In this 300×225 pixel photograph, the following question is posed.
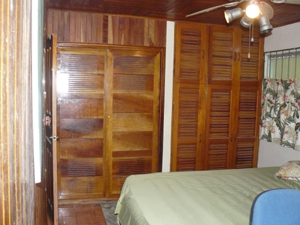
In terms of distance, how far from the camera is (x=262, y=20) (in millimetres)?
2305

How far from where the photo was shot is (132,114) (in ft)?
12.7

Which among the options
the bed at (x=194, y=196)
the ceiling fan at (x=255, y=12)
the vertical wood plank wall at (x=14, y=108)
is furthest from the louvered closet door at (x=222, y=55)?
the vertical wood plank wall at (x=14, y=108)

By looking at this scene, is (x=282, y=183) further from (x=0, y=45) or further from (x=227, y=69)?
(x=0, y=45)

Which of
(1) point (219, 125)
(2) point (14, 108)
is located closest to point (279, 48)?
(1) point (219, 125)

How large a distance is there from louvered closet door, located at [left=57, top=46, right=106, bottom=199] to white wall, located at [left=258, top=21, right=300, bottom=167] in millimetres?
2169

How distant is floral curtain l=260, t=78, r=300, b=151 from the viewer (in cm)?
364

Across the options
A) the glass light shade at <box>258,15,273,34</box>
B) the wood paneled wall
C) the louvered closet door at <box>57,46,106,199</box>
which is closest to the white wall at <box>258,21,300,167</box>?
the wood paneled wall

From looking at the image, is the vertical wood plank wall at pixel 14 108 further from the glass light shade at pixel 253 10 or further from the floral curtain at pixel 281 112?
the floral curtain at pixel 281 112

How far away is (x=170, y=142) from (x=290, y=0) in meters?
2.08

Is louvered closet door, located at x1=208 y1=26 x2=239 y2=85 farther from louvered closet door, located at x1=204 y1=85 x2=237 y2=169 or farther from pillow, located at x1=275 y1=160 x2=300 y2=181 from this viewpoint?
pillow, located at x1=275 y1=160 x2=300 y2=181

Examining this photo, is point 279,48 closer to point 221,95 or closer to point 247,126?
point 221,95

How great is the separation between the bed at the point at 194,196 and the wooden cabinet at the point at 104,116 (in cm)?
99

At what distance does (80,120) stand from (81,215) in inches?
42.2

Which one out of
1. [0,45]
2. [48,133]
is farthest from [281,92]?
[0,45]
